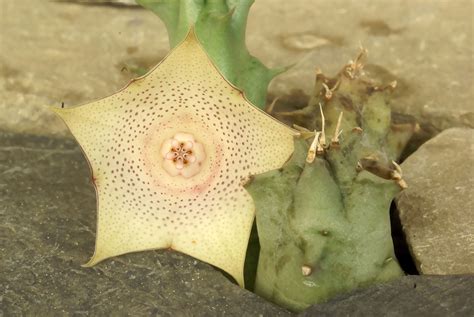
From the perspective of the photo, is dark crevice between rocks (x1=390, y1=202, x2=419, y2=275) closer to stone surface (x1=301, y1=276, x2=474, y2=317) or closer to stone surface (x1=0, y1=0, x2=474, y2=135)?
stone surface (x1=301, y1=276, x2=474, y2=317)

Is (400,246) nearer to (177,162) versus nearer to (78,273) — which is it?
(177,162)

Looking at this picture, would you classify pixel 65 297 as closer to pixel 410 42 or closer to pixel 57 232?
pixel 57 232

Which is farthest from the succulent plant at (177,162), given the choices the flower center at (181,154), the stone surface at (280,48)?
the stone surface at (280,48)

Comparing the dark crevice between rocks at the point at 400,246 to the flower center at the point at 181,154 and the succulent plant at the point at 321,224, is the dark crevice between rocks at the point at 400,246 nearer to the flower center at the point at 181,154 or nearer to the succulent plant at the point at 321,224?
the succulent plant at the point at 321,224

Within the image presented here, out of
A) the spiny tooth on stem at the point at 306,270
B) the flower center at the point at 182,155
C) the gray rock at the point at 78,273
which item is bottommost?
the gray rock at the point at 78,273

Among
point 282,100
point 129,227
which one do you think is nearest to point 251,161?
point 129,227

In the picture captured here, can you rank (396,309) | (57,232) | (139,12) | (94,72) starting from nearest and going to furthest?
(396,309), (57,232), (94,72), (139,12)
